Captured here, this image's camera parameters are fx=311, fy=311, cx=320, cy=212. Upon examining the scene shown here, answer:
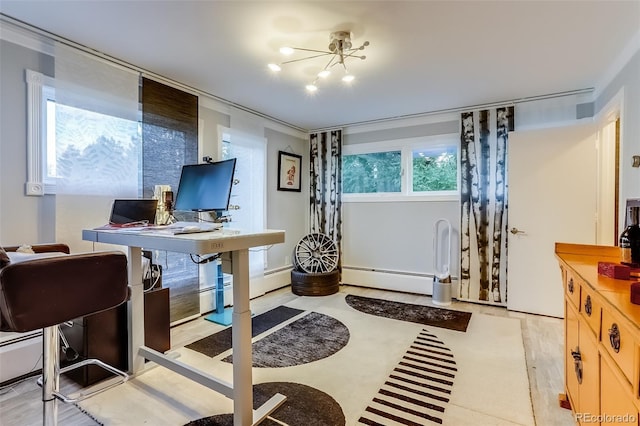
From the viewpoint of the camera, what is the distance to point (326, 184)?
4895 millimetres

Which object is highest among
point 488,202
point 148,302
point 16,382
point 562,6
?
point 562,6

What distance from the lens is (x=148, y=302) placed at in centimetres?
244

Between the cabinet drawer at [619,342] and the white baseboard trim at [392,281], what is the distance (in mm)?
3036

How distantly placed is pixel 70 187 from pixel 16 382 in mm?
1357

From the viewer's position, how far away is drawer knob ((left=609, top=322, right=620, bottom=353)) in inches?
37.9

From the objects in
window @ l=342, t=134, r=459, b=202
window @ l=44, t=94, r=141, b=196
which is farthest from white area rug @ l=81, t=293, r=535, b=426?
window @ l=342, t=134, r=459, b=202

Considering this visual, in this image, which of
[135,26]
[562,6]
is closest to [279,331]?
Result: [135,26]

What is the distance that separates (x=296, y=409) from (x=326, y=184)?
348 centimetres

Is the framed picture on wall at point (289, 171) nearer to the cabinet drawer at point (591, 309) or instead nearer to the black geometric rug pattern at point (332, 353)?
the black geometric rug pattern at point (332, 353)

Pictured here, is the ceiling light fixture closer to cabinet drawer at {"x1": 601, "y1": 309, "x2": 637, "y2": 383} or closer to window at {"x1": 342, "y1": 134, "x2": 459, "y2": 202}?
window at {"x1": 342, "y1": 134, "x2": 459, "y2": 202}

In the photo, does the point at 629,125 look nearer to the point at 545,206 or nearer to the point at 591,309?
the point at 545,206

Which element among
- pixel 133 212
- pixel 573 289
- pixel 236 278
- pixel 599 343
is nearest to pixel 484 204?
pixel 573 289

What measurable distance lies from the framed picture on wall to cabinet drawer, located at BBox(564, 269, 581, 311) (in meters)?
3.48

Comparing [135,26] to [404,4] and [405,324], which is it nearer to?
[404,4]
